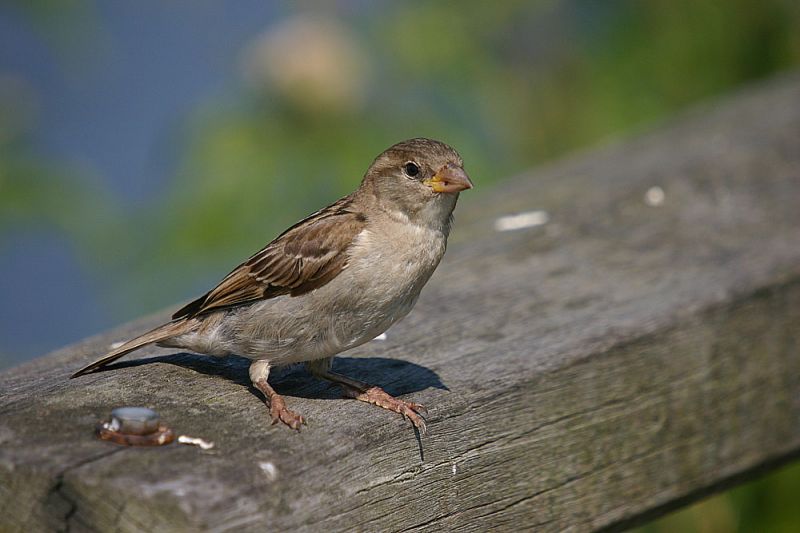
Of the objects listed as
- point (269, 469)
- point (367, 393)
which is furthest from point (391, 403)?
point (269, 469)

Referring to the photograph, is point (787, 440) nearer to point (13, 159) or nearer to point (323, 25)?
point (323, 25)

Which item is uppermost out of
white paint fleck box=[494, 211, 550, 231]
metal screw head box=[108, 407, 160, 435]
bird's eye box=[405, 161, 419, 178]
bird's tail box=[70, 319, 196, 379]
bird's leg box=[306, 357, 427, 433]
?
bird's eye box=[405, 161, 419, 178]

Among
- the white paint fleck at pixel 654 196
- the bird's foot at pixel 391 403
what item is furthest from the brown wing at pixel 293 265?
the white paint fleck at pixel 654 196

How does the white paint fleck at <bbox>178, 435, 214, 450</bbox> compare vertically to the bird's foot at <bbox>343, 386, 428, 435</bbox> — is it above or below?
above

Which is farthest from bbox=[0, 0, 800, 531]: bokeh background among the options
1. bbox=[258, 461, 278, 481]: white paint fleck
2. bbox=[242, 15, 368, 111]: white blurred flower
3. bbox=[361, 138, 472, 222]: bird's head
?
bbox=[258, 461, 278, 481]: white paint fleck

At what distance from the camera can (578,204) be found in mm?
3799

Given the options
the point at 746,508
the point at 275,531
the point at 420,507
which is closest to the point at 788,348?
the point at 746,508

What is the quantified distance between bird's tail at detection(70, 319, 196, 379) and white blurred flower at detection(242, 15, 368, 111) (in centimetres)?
Result: 133

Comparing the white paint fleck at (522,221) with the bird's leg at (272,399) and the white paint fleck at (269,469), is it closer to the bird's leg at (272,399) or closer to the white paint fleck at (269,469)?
the bird's leg at (272,399)

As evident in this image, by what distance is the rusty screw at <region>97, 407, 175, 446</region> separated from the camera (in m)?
1.92

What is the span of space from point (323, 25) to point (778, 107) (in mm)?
1953

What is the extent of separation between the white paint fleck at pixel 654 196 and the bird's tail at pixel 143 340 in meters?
1.78

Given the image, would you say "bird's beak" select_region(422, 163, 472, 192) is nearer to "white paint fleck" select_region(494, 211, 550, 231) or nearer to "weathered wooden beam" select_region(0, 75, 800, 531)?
"weathered wooden beam" select_region(0, 75, 800, 531)

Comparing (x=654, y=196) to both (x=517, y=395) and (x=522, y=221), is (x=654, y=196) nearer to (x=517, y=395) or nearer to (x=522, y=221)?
(x=522, y=221)
